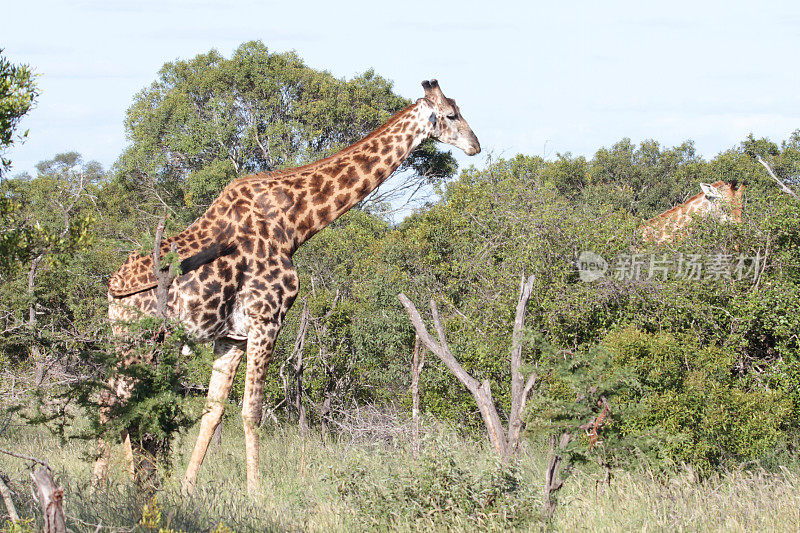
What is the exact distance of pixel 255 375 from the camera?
8109mm

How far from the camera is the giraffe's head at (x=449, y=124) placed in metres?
9.21

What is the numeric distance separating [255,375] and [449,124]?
3.54 m

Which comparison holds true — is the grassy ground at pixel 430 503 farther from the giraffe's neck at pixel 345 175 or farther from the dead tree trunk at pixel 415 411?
the giraffe's neck at pixel 345 175

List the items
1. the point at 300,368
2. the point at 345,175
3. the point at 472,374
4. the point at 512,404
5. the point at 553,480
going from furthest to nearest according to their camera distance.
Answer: the point at 300,368 < the point at 472,374 < the point at 345,175 < the point at 512,404 < the point at 553,480

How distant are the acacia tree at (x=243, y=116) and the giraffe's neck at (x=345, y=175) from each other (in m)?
16.7

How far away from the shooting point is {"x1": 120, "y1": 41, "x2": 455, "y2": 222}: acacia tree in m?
26.3

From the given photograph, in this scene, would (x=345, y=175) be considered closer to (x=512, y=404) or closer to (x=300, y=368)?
(x=512, y=404)

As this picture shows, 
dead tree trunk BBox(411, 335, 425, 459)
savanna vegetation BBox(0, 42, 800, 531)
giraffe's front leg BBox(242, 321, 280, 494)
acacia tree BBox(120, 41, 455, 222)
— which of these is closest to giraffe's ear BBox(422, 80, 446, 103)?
savanna vegetation BBox(0, 42, 800, 531)

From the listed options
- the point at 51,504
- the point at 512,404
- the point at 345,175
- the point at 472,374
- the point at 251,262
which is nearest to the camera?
the point at 51,504

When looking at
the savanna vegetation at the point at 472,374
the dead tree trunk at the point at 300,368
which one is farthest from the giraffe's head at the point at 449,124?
the dead tree trunk at the point at 300,368

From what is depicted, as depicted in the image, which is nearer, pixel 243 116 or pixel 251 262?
pixel 251 262

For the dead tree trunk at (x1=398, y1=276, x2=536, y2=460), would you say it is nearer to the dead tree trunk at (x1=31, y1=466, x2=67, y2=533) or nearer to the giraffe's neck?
the giraffe's neck

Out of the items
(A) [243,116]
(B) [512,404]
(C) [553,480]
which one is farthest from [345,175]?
(A) [243,116]

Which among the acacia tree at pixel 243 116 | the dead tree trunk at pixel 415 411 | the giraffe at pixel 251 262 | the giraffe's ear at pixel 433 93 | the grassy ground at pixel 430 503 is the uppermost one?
the acacia tree at pixel 243 116
